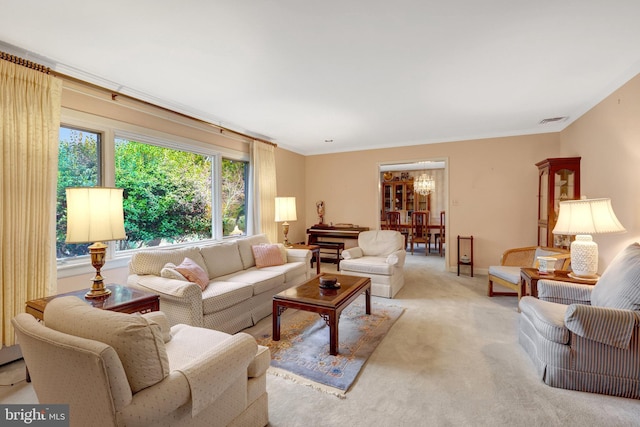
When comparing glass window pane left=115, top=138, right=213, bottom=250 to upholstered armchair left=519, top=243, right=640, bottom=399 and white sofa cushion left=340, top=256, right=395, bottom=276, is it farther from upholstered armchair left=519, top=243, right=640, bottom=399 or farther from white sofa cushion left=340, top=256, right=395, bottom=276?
upholstered armchair left=519, top=243, right=640, bottom=399

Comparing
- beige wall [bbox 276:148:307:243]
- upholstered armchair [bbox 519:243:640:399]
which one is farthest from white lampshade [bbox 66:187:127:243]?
beige wall [bbox 276:148:307:243]

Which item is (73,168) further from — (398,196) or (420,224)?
(398,196)

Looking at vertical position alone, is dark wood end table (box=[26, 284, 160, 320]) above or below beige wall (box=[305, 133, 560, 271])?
below

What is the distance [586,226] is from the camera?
258 cm

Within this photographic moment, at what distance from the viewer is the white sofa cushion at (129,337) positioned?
3.65 feet

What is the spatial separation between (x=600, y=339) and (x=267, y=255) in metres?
3.33

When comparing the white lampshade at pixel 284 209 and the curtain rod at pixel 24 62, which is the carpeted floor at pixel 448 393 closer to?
the white lampshade at pixel 284 209

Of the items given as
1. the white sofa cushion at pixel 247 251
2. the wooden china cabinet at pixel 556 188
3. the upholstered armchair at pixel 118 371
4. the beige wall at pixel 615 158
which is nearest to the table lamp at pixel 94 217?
the upholstered armchair at pixel 118 371

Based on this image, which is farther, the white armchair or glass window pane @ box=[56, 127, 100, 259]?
the white armchair

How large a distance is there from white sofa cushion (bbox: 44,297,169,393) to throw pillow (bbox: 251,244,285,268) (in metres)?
2.78

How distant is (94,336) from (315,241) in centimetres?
553

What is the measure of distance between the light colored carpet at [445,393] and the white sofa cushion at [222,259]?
1.70 m

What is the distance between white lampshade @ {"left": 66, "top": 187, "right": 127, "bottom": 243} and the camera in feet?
6.61

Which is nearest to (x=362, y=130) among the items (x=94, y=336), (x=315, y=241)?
(x=315, y=241)
